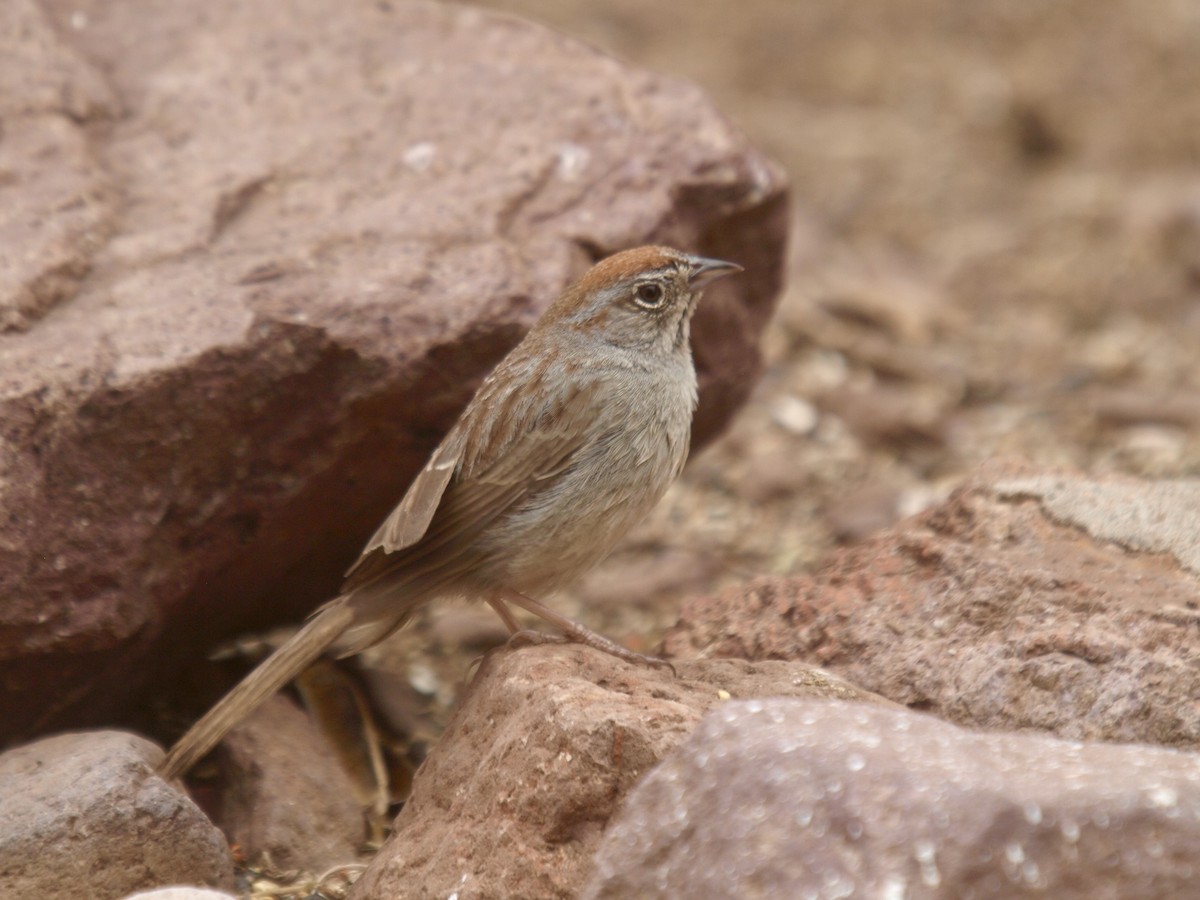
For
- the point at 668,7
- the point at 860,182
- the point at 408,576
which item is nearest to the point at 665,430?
the point at 408,576

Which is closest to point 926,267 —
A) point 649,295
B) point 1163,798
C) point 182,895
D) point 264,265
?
point 649,295

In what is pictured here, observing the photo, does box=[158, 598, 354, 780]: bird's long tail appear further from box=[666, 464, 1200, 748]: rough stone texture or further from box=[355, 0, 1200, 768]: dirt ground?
box=[355, 0, 1200, 768]: dirt ground

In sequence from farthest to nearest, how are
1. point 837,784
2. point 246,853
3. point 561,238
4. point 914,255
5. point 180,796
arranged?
point 914,255
point 561,238
point 246,853
point 180,796
point 837,784

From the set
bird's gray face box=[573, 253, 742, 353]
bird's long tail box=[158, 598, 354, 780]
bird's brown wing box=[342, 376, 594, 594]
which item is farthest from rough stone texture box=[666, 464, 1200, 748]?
bird's long tail box=[158, 598, 354, 780]

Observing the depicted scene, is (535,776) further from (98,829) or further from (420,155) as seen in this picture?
(420,155)

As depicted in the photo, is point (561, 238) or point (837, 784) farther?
point (561, 238)

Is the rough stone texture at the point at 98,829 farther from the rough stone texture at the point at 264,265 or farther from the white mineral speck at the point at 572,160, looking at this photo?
the white mineral speck at the point at 572,160

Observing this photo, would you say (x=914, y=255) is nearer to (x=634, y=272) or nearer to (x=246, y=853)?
(x=634, y=272)
